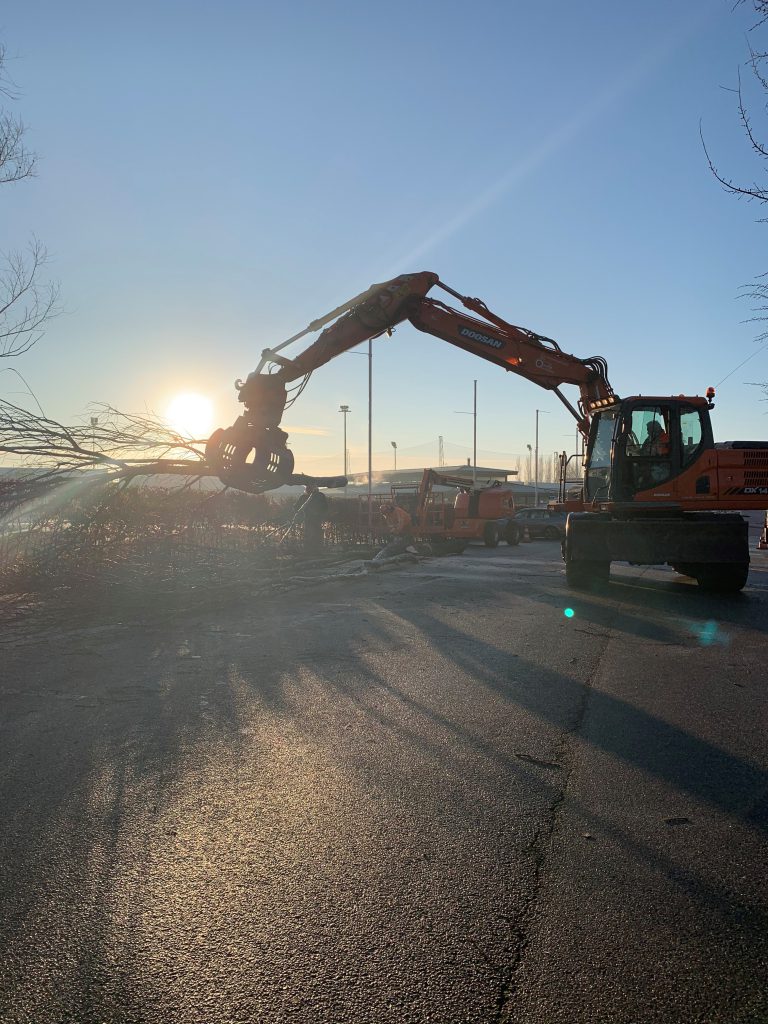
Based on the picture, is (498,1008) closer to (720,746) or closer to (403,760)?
(403,760)

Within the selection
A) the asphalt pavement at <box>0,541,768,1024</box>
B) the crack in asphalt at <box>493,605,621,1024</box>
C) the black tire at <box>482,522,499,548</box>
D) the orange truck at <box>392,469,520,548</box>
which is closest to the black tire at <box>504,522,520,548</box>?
the orange truck at <box>392,469,520,548</box>

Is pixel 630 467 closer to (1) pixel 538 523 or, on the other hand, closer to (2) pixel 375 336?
(2) pixel 375 336

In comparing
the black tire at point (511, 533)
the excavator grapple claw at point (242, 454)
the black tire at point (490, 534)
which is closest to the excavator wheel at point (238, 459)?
the excavator grapple claw at point (242, 454)

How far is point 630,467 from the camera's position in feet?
41.7

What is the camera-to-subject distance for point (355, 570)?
15.3m

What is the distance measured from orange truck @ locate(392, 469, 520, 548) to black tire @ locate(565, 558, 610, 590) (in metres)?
10.9

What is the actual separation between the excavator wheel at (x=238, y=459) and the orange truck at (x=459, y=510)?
11.2 metres

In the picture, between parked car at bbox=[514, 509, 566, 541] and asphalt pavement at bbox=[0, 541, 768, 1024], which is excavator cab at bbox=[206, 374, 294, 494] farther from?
parked car at bbox=[514, 509, 566, 541]

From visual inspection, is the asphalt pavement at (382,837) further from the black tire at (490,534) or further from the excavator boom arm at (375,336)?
the black tire at (490,534)

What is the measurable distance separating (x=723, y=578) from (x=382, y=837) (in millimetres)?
10466

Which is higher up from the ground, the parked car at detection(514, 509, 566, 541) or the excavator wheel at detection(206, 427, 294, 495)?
the excavator wheel at detection(206, 427, 294, 495)

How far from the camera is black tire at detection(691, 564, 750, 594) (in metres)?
12.1

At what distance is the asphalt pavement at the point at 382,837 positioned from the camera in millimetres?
2438

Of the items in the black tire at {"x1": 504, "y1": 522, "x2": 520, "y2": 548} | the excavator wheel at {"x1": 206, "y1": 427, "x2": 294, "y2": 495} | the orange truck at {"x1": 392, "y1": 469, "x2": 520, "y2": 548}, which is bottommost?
the black tire at {"x1": 504, "y1": 522, "x2": 520, "y2": 548}
